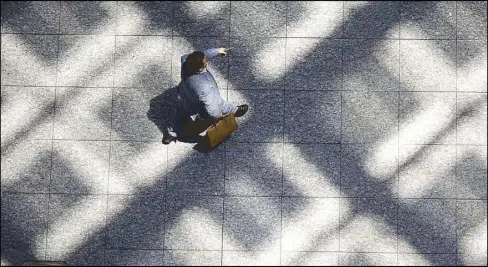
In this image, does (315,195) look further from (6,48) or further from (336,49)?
(6,48)

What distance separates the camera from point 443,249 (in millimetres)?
6488

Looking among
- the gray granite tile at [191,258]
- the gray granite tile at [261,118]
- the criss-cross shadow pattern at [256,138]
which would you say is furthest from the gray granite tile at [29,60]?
the gray granite tile at [191,258]

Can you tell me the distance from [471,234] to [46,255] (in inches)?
201

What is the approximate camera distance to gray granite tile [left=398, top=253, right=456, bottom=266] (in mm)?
6480

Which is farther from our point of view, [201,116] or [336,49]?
[336,49]

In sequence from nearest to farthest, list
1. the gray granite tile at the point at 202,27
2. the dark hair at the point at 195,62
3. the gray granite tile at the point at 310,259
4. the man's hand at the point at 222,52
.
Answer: the dark hair at the point at 195,62
the man's hand at the point at 222,52
the gray granite tile at the point at 310,259
the gray granite tile at the point at 202,27

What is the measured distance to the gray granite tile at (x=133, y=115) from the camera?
21.6ft

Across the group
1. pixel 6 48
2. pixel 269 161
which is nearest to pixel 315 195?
pixel 269 161

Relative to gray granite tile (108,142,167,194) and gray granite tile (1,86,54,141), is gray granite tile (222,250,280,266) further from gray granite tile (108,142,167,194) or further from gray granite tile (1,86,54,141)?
gray granite tile (1,86,54,141)

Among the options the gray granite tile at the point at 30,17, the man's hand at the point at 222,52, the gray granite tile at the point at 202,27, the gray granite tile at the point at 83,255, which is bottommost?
the gray granite tile at the point at 83,255

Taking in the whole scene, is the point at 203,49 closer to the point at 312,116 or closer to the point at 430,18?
the point at 312,116

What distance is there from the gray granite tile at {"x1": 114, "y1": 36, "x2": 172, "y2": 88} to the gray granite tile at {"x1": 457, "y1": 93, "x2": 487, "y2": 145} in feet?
11.8

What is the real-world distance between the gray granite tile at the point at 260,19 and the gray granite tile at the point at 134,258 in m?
2.85

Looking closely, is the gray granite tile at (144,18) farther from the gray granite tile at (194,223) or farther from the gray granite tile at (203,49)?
the gray granite tile at (194,223)
